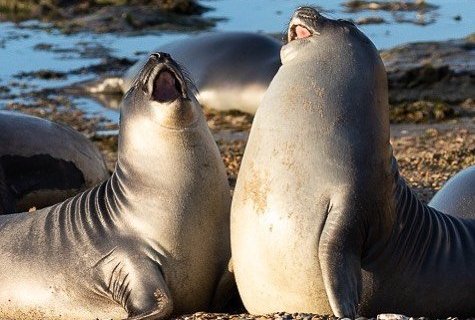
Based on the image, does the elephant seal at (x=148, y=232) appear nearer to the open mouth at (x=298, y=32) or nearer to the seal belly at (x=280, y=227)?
the seal belly at (x=280, y=227)

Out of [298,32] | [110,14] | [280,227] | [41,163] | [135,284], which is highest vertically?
[298,32]

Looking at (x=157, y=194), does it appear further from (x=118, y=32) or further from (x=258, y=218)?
(x=118, y=32)

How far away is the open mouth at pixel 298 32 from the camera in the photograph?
6.04m

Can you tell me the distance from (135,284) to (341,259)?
1064 mm

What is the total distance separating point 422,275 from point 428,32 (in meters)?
15.6

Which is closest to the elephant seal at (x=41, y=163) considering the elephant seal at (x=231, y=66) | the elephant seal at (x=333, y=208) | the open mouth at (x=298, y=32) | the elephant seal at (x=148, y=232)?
the elephant seal at (x=148, y=232)

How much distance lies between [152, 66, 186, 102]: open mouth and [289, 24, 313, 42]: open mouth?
1.80 ft

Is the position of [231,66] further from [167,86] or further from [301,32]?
[301,32]

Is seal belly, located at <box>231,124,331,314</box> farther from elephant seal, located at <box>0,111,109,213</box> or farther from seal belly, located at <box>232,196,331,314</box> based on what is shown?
elephant seal, located at <box>0,111,109,213</box>

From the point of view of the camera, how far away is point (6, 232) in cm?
672

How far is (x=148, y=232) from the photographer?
6164 millimetres

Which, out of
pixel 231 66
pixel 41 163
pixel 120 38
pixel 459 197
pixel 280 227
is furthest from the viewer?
pixel 120 38

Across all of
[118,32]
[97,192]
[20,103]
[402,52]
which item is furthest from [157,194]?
[118,32]

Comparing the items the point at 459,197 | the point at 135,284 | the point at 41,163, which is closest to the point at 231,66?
the point at 41,163
